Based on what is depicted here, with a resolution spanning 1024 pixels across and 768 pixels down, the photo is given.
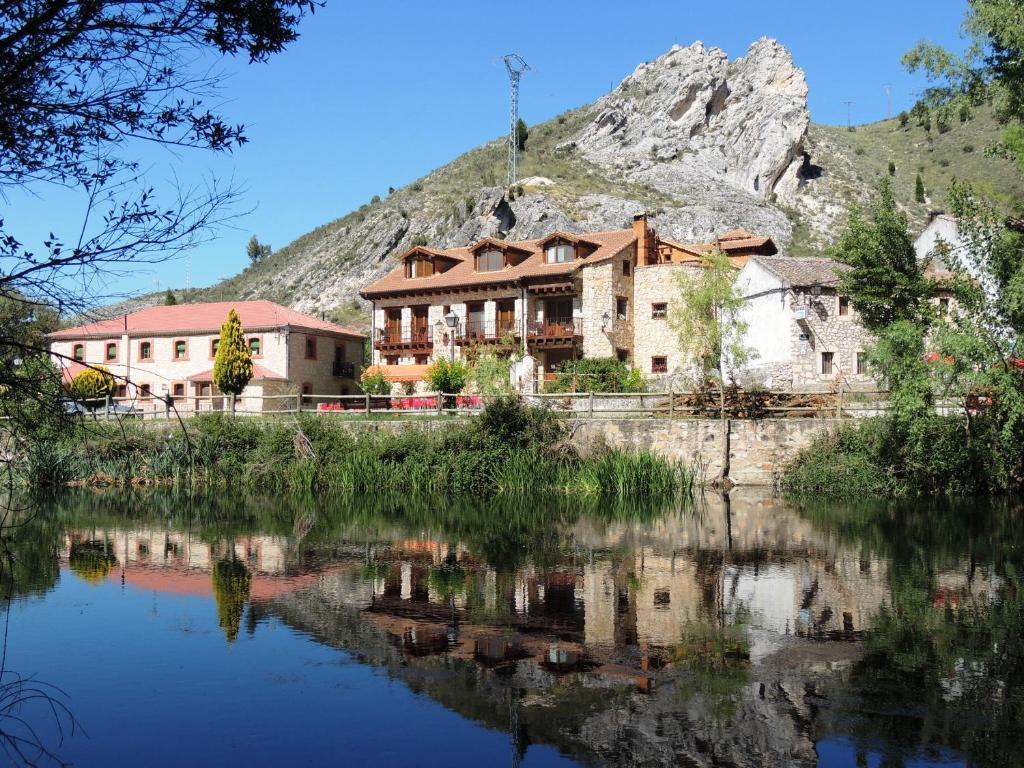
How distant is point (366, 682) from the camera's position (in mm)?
9047

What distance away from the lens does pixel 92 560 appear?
16.5 meters

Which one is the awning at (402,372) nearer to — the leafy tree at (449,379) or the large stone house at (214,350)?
the large stone house at (214,350)

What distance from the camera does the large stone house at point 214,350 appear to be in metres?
44.1

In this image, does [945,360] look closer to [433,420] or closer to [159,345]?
[433,420]

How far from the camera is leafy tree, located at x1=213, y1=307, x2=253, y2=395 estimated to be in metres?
38.3

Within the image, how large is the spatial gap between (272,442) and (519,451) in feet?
28.0

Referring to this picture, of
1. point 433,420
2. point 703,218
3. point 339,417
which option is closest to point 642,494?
point 433,420

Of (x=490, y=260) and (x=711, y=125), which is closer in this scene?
(x=490, y=260)

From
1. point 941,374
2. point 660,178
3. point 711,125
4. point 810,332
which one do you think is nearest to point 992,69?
point 941,374

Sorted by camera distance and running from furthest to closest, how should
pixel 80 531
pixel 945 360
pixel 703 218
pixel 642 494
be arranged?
pixel 703 218 → pixel 642 494 → pixel 945 360 → pixel 80 531

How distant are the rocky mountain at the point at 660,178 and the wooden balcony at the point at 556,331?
23957 millimetres

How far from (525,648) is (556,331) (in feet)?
110

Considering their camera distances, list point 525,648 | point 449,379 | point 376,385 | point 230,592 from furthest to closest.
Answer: point 376,385 < point 449,379 < point 230,592 < point 525,648

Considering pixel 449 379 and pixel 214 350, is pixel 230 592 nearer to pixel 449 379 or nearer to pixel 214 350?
pixel 449 379
